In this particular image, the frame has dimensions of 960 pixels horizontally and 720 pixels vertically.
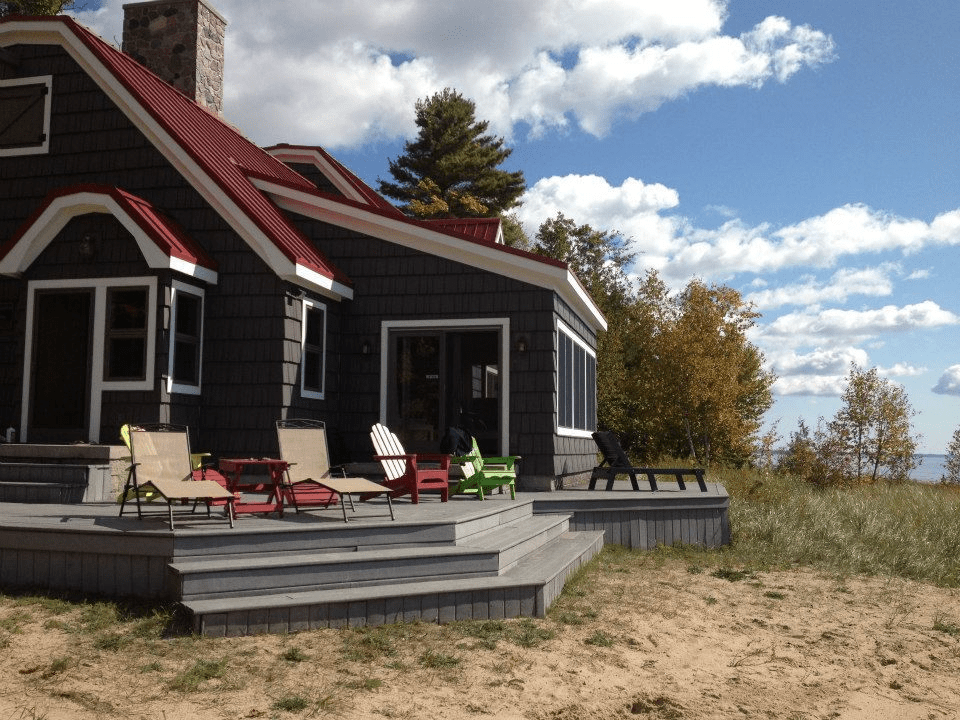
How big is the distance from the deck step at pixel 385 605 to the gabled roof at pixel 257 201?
196 inches

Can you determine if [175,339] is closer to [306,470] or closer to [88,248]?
[88,248]

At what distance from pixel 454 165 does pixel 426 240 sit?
2443 cm

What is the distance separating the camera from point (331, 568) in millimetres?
6395

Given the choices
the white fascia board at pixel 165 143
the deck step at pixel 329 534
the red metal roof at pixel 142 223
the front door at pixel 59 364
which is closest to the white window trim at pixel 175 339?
the red metal roof at pixel 142 223

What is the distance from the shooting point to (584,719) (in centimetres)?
483

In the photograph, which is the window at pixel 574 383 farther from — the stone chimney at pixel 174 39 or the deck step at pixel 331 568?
the stone chimney at pixel 174 39

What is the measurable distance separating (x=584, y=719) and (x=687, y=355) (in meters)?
21.9

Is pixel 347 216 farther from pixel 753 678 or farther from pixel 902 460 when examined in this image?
pixel 902 460

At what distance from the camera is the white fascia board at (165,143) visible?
1052cm

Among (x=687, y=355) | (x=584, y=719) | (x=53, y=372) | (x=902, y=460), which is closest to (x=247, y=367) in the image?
(x=53, y=372)

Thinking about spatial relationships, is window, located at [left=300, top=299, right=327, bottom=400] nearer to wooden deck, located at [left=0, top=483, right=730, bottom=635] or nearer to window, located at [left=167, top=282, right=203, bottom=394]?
window, located at [left=167, top=282, right=203, bottom=394]

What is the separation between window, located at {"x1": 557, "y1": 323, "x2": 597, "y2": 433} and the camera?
40.7 ft

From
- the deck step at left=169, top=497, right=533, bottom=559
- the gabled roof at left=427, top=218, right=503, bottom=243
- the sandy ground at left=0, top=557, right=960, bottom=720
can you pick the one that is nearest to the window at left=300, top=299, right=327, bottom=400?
the deck step at left=169, top=497, right=533, bottom=559

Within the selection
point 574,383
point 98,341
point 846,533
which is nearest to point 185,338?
point 98,341
